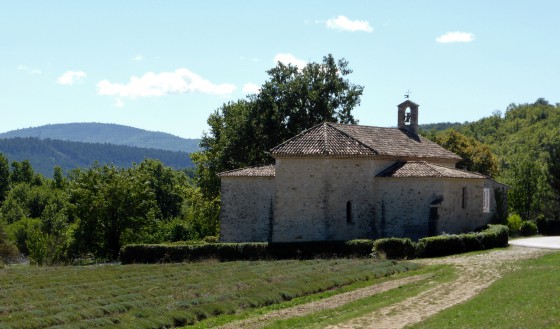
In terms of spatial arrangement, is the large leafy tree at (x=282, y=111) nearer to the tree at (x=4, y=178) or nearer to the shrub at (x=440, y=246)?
the shrub at (x=440, y=246)

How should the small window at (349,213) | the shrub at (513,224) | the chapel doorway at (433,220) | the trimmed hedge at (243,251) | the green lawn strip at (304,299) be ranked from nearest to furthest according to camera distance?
the green lawn strip at (304,299) → the trimmed hedge at (243,251) → the chapel doorway at (433,220) → the small window at (349,213) → the shrub at (513,224)

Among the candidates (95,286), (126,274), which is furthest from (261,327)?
(126,274)

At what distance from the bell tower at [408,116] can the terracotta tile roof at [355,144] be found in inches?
94.9

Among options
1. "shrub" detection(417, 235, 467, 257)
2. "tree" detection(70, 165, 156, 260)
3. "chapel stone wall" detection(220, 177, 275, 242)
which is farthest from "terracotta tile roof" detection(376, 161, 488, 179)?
"tree" detection(70, 165, 156, 260)

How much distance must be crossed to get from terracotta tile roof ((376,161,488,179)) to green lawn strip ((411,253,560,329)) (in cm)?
1458

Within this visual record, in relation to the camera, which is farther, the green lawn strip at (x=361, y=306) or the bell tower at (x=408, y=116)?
the bell tower at (x=408, y=116)

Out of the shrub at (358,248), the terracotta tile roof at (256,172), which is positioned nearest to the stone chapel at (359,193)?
the terracotta tile roof at (256,172)

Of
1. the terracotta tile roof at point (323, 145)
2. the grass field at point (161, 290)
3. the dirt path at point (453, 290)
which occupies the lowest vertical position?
the grass field at point (161, 290)

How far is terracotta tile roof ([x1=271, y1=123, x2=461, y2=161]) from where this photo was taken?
131 ft

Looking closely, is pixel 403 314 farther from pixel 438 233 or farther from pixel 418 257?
pixel 438 233

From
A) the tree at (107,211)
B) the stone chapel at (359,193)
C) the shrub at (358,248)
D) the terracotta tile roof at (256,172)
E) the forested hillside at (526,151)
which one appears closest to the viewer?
the shrub at (358,248)

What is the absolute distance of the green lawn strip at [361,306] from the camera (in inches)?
762

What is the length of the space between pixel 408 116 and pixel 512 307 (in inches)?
1282

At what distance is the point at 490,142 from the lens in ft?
378
